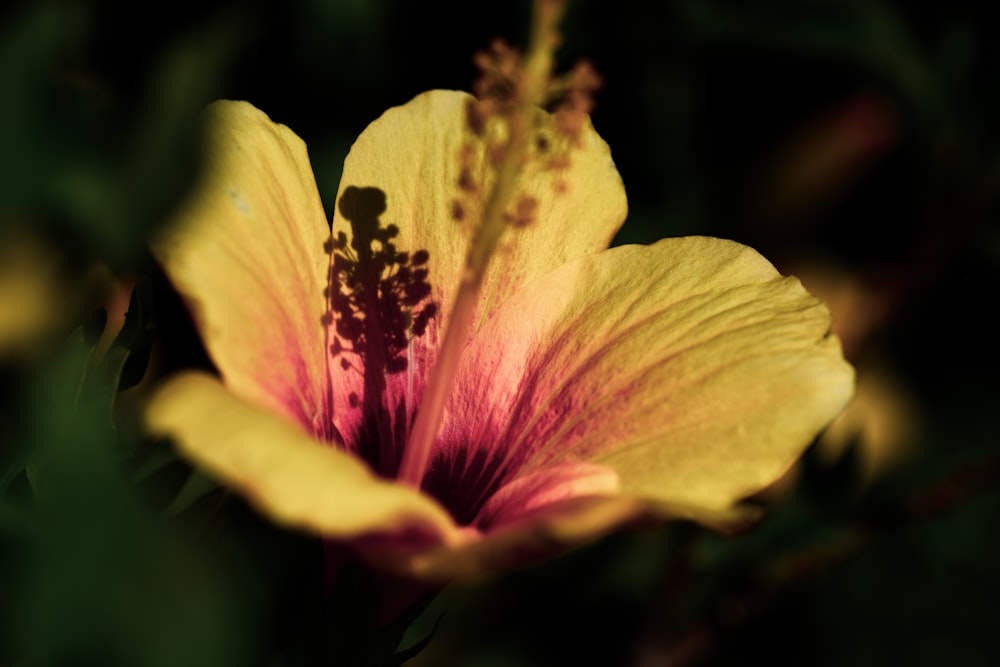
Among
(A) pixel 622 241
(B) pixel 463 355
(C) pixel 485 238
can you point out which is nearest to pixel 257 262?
(C) pixel 485 238

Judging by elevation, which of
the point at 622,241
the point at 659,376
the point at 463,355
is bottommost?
the point at 622,241

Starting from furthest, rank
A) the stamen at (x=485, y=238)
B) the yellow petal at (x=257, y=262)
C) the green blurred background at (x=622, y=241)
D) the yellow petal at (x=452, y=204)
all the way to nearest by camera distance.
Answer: the yellow petal at (x=452, y=204) → the stamen at (x=485, y=238) → the yellow petal at (x=257, y=262) → the green blurred background at (x=622, y=241)

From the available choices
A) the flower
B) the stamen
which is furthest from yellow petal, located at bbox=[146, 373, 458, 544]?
the stamen

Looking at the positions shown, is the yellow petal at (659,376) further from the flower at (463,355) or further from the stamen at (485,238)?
the stamen at (485,238)

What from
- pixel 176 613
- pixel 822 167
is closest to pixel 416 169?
pixel 176 613

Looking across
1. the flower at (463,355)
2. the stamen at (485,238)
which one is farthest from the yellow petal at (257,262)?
the stamen at (485,238)

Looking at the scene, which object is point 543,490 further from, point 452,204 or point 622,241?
point 622,241

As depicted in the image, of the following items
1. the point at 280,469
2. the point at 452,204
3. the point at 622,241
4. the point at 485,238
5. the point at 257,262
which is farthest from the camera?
the point at 622,241

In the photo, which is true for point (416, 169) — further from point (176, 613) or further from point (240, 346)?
point (176, 613)
